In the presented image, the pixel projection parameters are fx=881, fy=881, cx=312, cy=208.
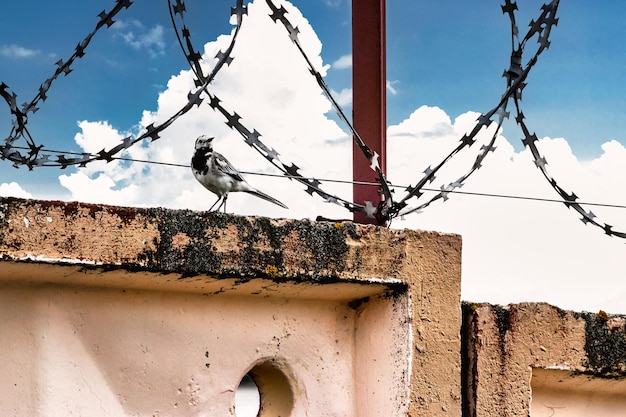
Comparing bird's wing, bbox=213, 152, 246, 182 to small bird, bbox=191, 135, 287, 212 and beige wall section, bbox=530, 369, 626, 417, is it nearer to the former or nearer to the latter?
small bird, bbox=191, 135, 287, 212

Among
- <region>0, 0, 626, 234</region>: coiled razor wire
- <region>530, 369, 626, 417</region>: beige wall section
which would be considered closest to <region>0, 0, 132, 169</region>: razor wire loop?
<region>0, 0, 626, 234</region>: coiled razor wire

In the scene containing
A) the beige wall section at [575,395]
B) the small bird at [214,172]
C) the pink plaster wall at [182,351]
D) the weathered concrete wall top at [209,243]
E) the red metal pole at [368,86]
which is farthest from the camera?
the red metal pole at [368,86]

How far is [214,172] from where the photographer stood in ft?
12.1

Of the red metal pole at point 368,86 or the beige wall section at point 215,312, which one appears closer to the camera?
the beige wall section at point 215,312

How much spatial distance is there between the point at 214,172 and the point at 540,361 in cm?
166

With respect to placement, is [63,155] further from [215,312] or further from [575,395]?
[575,395]

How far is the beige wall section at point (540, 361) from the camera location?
3777 mm

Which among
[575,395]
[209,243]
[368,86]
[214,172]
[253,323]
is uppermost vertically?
[368,86]

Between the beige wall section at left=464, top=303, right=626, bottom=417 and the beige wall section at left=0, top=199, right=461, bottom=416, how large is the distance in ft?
0.50

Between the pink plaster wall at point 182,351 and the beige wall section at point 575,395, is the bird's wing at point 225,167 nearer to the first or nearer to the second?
the pink plaster wall at point 182,351

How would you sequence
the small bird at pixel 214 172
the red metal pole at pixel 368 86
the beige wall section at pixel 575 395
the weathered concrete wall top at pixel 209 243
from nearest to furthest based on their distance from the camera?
the weathered concrete wall top at pixel 209 243
the small bird at pixel 214 172
the beige wall section at pixel 575 395
the red metal pole at pixel 368 86

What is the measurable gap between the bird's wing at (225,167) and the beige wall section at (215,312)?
35cm

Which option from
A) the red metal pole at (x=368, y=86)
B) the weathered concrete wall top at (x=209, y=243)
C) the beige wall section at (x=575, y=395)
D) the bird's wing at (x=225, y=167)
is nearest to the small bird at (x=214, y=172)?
the bird's wing at (x=225, y=167)

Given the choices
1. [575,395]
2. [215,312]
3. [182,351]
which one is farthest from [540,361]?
[182,351]
